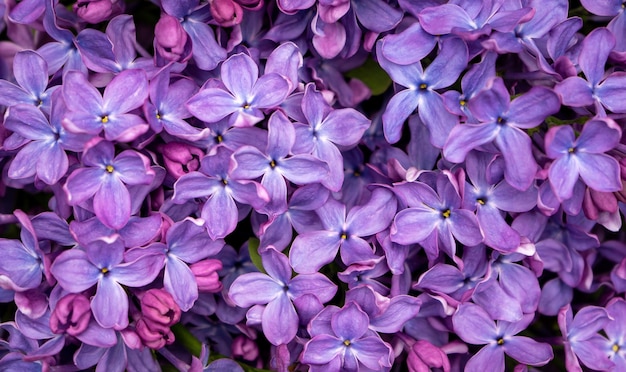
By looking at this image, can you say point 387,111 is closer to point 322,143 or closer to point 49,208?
point 322,143

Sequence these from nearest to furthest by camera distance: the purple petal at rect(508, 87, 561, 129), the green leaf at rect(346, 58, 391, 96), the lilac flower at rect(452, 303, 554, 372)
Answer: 1. the purple petal at rect(508, 87, 561, 129)
2. the lilac flower at rect(452, 303, 554, 372)
3. the green leaf at rect(346, 58, 391, 96)

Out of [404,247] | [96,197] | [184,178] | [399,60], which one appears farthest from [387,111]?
[96,197]

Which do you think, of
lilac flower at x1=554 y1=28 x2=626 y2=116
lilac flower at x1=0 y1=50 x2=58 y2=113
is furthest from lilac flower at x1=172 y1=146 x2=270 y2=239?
lilac flower at x1=554 y1=28 x2=626 y2=116

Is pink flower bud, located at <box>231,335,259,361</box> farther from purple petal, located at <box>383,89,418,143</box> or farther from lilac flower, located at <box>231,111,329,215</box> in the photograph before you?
purple petal, located at <box>383,89,418,143</box>

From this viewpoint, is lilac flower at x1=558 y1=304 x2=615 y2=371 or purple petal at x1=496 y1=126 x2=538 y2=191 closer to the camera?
purple petal at x1=496 y1=126 x2=538 y2=191

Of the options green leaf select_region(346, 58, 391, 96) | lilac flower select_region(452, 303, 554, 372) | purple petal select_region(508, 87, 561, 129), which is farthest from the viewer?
green leaf select_region(346, 58, 391, 96)

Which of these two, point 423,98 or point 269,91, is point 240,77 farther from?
point 423,98

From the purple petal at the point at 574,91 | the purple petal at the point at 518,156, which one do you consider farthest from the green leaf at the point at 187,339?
the purple petal at the point at 574,91
